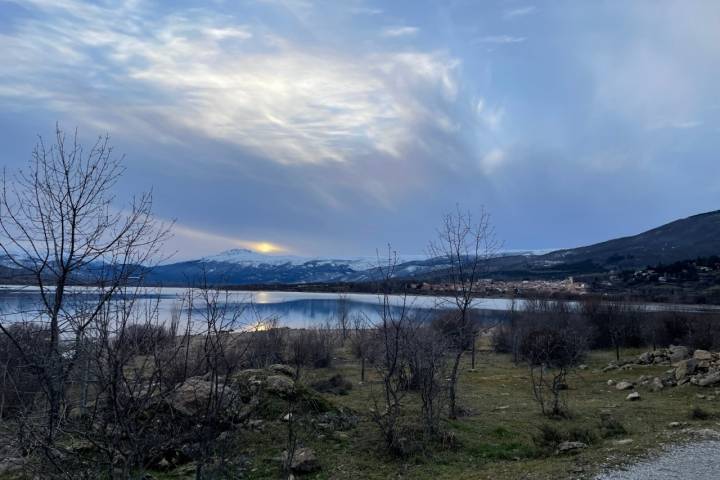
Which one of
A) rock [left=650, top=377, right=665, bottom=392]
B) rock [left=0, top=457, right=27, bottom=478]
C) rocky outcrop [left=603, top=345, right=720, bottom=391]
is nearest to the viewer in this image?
rock [left=0, top=457, right=27, bottom=478]

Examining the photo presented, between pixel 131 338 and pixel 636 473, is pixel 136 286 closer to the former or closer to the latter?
pixel 131 338

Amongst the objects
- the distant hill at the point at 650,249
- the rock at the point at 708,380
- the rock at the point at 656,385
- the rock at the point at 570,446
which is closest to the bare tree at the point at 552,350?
the rock at the point at 656,385

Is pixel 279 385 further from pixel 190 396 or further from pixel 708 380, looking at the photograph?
pixel 708 380

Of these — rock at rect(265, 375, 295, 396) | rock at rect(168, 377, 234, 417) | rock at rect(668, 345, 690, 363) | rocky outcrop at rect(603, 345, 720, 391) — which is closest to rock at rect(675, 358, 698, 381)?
rocky outcrop at rect(603, 345, 720, 391)

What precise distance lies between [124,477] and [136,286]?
8.21ft

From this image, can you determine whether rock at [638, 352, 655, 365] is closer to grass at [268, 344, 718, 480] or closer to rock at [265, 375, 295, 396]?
grass at [268, 344, 718, 480]

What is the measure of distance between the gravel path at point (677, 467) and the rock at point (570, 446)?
146cm

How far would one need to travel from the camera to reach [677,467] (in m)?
8.91

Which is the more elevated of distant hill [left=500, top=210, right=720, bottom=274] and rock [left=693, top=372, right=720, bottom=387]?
distant hill [left=500, top=210, right=720, bottom=274]

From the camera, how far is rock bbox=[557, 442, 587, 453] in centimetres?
1045

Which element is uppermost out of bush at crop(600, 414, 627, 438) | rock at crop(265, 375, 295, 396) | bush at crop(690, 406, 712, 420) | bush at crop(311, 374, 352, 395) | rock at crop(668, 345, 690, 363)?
rock at crop(265, 375, 295, 396)

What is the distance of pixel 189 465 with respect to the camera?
30.8 feet

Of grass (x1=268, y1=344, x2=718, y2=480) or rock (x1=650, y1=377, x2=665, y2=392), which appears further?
rock (x1=650, y1=377, x2=665, y2=392)

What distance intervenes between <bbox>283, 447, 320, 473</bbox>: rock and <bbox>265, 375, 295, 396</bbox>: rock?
264 cm
